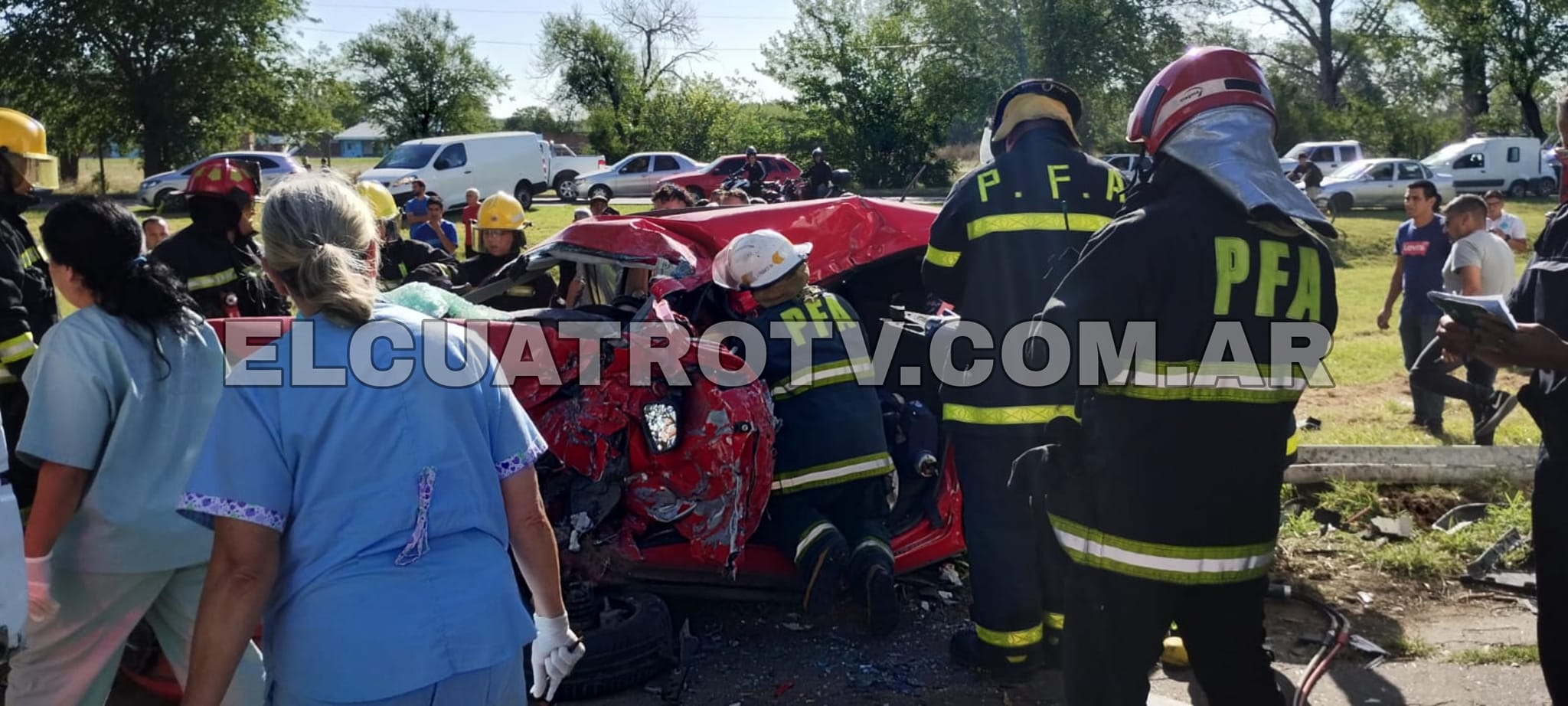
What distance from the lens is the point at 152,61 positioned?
31625 millimetres

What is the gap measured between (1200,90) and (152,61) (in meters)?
34.2

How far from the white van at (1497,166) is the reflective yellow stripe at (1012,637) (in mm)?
29101

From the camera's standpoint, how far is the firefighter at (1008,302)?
13.0ft

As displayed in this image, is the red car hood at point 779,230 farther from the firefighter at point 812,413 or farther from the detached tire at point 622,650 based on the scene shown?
the detached tire at point 622,650

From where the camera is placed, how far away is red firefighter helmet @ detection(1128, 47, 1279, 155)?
2.84 metres

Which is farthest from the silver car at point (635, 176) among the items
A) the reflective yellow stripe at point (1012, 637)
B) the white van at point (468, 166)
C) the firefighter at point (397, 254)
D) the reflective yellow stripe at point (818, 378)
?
the reflective yellow stripe at point (1012, 637)

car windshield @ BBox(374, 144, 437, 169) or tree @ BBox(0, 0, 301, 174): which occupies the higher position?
tree @ BBox(0, 0, 301, 174)

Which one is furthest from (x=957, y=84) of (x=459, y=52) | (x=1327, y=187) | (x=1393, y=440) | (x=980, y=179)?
(x=980, y=179)

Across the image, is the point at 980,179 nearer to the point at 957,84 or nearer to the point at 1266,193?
the point at 1266,193

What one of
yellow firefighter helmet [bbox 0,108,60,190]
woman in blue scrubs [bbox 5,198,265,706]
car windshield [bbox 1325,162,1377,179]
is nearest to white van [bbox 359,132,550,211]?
car windshield [bbox 1325,162,1377,179]

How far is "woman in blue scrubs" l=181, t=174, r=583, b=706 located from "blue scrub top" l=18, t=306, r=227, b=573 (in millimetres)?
947

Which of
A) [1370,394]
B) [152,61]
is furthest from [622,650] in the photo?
[152,61]

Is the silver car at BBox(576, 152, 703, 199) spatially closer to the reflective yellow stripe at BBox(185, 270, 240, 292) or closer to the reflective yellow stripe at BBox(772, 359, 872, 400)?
the reflective yellow stripe at BBox(185, 270, 240, 292)

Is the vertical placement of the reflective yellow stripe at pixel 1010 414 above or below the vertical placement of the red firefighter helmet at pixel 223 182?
below
